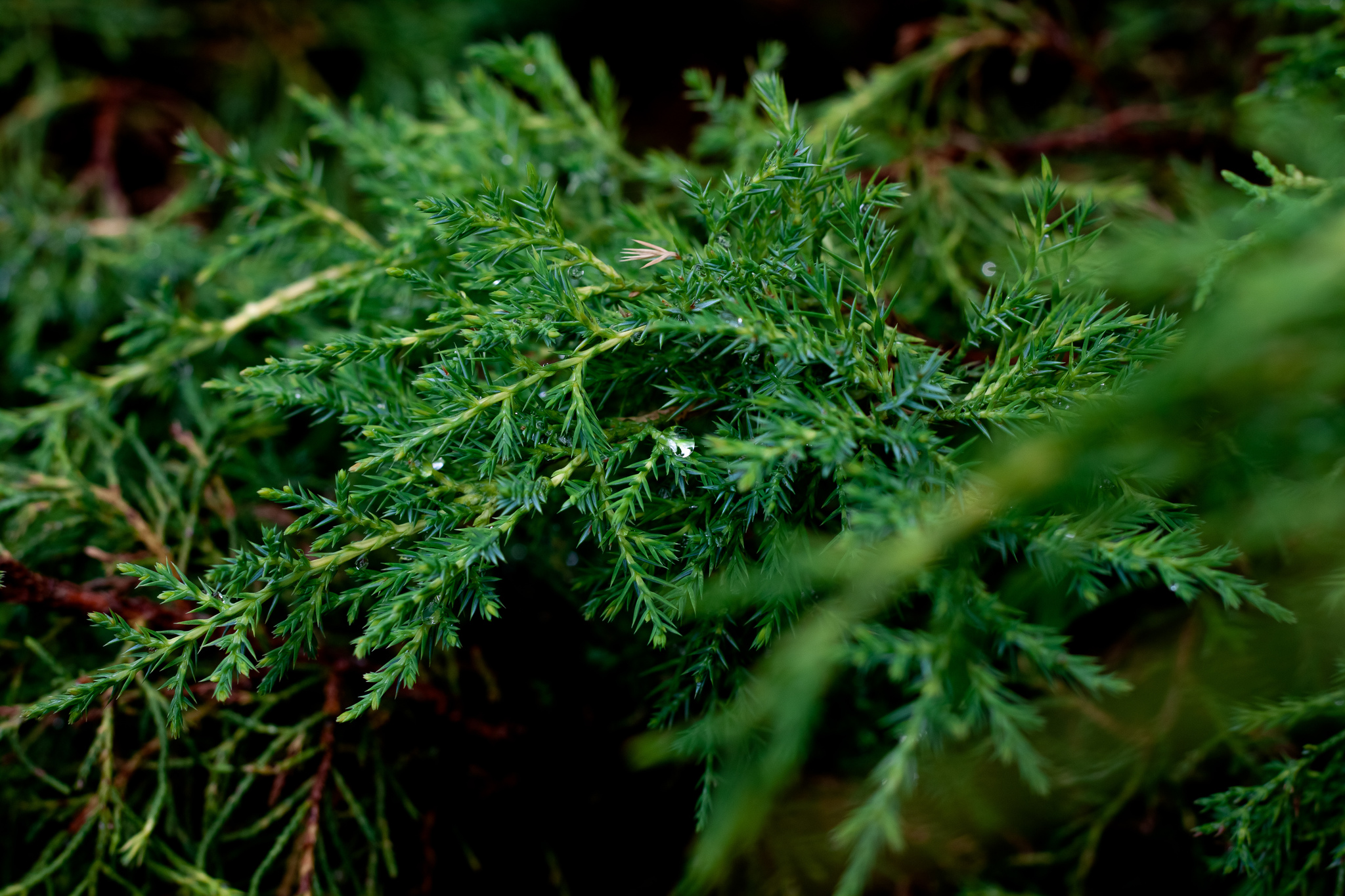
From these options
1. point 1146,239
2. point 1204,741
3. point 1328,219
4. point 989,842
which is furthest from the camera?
point 989,842

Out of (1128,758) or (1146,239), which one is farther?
(1128,758)

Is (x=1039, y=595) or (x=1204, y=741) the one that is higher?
(x=1039, y=595)

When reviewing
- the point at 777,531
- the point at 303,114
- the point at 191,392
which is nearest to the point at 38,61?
the point at 303,114

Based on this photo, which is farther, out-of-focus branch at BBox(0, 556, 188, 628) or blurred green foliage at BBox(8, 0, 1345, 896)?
out-of-focus branch at BBox(0, 556, 188, 628)

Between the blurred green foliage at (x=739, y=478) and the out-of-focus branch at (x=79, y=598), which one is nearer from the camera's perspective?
the blurred green foliage at (x=739, y=478)

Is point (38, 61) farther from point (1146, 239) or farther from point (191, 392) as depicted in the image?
point (1146, 239)

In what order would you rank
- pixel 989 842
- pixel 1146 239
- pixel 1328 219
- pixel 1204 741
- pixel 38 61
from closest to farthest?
pixel 1328 219, pixel 1146 239, pixel 1204 741, pixel 989 842, pixel 38 61

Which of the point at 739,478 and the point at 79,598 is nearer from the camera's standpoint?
the point at 739,478

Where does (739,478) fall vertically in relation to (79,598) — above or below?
below
